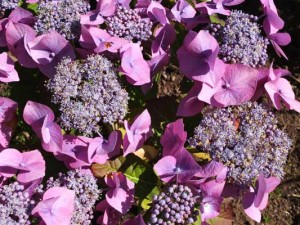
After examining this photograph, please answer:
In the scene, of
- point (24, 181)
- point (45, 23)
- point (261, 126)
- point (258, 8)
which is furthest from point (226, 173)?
point (258, 8)

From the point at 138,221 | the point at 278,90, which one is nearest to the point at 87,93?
the point at 138,221

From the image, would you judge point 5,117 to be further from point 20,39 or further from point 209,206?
point 209,206

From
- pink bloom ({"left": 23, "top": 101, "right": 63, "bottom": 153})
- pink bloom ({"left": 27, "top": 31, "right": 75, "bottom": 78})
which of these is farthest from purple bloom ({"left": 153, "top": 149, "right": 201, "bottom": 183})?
pink bloom ({"left": 27, "top": 31, "right": 75, "bottom": 78})

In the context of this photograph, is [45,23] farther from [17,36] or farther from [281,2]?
[281,2]

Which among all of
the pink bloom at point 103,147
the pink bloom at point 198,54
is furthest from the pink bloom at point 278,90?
the pink bloom at point 103,147

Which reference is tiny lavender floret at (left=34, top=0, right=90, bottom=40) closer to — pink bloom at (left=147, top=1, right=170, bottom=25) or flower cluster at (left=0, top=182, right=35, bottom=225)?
pink bloom at (left=147, top=1, right=170, bottom=25)

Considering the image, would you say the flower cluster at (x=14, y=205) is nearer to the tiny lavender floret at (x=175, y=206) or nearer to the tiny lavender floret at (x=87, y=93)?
the tiny lavender floret at (x=87, y=93)
